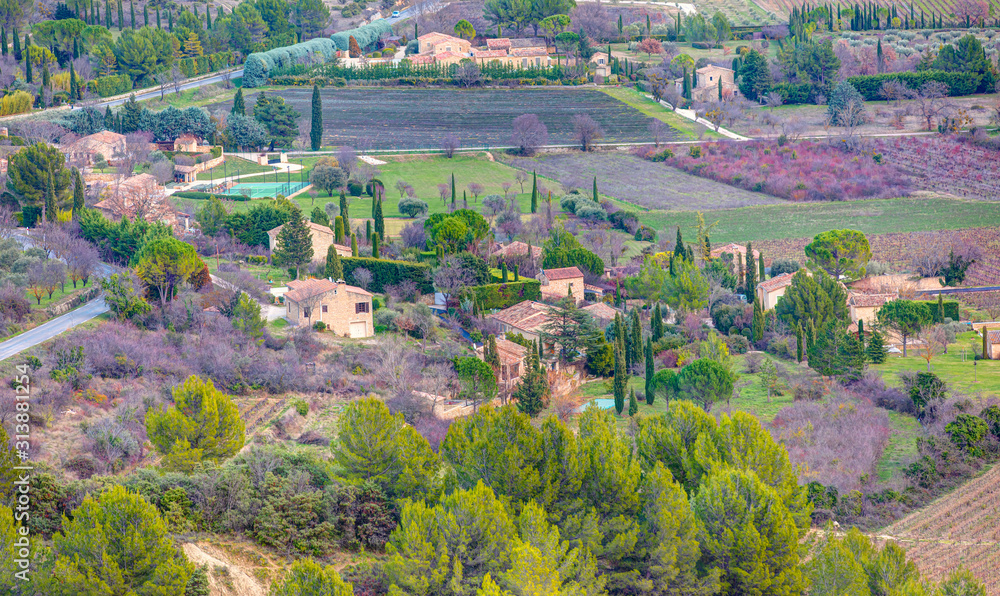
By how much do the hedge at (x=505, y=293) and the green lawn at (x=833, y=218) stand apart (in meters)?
19.2

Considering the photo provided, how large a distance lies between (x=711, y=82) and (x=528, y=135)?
85.9ft

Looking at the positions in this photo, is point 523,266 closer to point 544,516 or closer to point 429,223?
point 429,223

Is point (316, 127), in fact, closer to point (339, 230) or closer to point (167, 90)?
point (167, 90)

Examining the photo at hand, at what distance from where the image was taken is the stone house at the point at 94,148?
86000 mm

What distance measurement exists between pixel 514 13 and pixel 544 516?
10594 centimetres

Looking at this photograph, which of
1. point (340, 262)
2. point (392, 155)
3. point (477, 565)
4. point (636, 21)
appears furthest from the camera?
point (636, 21)

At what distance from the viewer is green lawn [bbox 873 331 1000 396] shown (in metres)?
50.3

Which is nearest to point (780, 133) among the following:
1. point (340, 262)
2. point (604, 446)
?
point (340, 262)

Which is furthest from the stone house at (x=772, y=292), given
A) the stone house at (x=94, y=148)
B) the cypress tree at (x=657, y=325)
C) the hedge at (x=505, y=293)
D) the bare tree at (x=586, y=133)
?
the stone house at (x=94, y=148)

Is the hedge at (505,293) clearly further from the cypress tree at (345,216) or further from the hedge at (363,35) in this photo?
the hedge at (363,35)

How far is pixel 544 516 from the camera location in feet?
105

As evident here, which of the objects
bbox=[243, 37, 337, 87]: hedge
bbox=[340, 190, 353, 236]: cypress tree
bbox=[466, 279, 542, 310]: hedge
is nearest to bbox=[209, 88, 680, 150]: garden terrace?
bbox=[243, 37, 337, 87]: hedge

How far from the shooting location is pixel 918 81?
372 ft

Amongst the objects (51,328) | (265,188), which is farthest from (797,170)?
(51,328)
